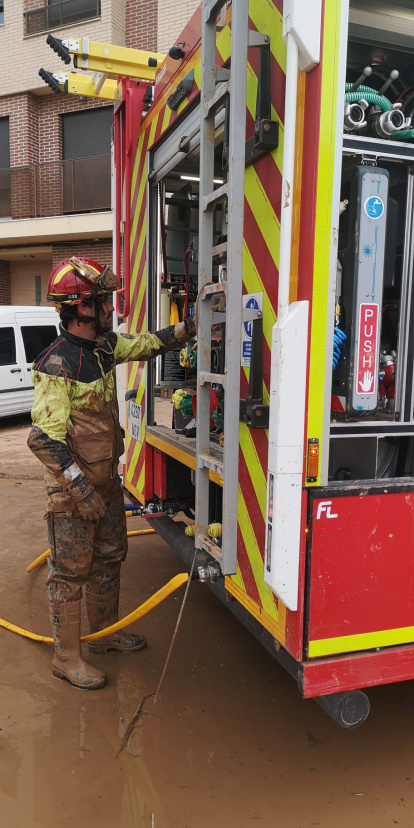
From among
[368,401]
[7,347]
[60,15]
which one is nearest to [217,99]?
[368,401]

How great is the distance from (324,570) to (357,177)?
1343mm

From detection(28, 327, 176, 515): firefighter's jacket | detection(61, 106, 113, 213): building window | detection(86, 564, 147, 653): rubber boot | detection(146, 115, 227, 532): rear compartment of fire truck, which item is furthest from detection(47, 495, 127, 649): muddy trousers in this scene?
detection(61, 106, 113, 213): building window

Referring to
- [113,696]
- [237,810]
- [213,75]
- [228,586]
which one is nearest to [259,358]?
[228,586]

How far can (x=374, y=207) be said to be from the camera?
7.22ft

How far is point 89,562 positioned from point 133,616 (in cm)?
45

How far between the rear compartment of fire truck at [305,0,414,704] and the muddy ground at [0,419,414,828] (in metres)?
0.64

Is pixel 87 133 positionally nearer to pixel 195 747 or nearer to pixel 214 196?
pixel 214 196

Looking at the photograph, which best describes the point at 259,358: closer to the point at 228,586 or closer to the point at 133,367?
the point at 228,586

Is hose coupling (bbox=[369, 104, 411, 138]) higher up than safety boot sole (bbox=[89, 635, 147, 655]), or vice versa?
hose coupling (bbox=[369, 104, 411, 138])

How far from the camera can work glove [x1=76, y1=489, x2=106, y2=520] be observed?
9.57ft

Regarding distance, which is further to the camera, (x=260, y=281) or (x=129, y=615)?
(x=129, y=615)

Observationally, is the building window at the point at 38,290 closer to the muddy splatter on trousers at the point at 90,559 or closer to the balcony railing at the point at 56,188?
the balcony railing at the point at 56,188

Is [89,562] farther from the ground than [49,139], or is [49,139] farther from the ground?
[49,139]

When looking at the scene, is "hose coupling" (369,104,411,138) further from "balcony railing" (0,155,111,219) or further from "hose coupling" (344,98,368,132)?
"balcony railing" (0,155,111,219)
